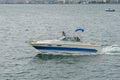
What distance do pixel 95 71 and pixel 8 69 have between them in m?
7.90

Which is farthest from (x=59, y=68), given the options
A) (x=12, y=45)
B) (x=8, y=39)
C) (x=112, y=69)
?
(x=8, y=39)

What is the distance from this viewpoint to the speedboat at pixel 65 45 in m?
45.5

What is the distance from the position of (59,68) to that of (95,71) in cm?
340

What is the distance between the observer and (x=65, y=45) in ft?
149

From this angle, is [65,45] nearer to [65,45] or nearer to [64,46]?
[65,45]

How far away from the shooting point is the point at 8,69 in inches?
1580

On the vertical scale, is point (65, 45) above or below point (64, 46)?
above

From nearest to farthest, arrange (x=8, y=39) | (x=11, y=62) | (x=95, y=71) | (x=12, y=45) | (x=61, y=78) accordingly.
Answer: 1. (x=61, y=78)
2. (x=95, y=71)
3. (x=11, y=62)
4. (x=12, y=45)
5. (x=8, y=39)

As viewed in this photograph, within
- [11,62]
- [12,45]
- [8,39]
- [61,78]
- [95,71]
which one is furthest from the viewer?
[8,39]

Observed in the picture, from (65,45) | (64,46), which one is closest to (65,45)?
(65,45)

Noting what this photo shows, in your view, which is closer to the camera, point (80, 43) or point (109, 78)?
point (109, 78)

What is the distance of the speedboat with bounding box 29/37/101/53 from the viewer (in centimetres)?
4547

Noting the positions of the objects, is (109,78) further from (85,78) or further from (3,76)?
(3,76)

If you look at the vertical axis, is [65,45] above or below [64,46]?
above
